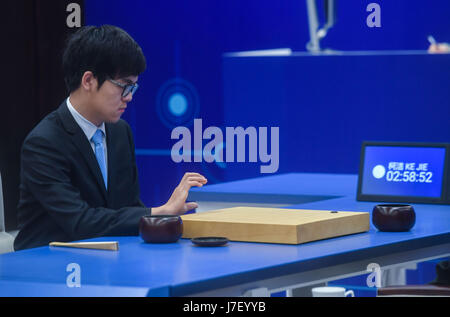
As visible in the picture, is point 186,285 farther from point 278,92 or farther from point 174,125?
point 174,125

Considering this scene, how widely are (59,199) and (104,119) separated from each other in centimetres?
33

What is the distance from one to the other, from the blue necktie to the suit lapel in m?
0.07

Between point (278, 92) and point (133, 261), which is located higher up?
point (278, 92)

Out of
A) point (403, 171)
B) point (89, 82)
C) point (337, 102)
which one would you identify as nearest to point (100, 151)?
point (89, 82)

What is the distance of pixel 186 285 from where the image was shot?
1.76 m

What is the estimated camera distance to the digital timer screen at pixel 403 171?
314cm

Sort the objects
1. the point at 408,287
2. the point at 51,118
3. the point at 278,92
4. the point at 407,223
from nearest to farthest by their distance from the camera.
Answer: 1. the point at 408,287
2. the point at 407,223
3. the point at 51,118
4. the point at 278,92

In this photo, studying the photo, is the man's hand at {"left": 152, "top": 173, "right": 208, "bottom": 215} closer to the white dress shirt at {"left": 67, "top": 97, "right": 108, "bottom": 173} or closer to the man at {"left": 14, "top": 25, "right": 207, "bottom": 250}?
the man at {"left": 14, "top": 25, "right": 207, "bottom": 250}

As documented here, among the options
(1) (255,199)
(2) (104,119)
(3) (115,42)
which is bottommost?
(1) (255,199)

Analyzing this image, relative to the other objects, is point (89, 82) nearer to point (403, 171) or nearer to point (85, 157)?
point (85, 157)

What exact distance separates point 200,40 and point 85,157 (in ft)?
11.3

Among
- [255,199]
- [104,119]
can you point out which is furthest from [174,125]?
[104,119]

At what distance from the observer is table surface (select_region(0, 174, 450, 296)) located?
181cm

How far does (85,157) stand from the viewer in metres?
2.67
